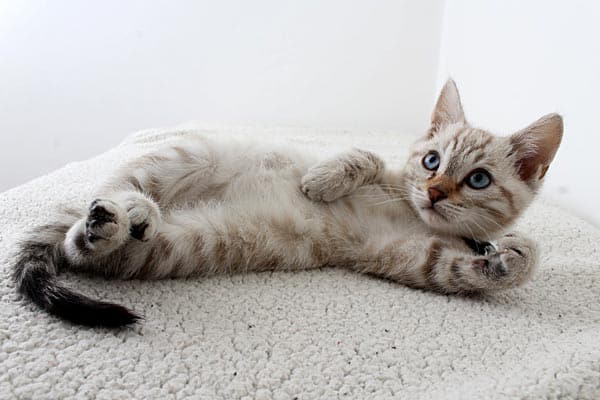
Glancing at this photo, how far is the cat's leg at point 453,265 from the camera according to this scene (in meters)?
0.99

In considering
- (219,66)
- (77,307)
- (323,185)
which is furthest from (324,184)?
(219,66)

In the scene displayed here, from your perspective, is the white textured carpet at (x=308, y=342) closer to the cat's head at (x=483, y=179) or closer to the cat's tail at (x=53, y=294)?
the cat's tail at (x=53, y=294)

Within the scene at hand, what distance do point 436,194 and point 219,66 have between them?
7.39ft

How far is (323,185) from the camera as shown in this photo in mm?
1222

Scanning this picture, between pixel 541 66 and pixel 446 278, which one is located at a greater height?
pixel 541 66

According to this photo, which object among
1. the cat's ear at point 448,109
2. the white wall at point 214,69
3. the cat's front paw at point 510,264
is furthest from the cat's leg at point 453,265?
the white wall at point 214,69

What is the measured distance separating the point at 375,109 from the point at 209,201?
219cm

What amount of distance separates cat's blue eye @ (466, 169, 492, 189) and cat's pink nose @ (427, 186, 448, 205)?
3.3 inches

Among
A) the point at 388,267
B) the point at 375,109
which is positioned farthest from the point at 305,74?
the point at 388,267

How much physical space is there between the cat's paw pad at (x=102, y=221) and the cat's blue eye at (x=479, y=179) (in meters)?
0.80

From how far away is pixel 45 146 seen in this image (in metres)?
2.80

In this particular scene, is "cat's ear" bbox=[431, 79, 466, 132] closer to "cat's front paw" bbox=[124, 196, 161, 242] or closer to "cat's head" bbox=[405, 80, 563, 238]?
"cat's head" bbox=[405, 80, 563, 238]

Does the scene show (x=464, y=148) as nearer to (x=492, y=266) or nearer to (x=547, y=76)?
(x=492, y=266)

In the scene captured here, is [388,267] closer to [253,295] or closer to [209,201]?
[253,295]
